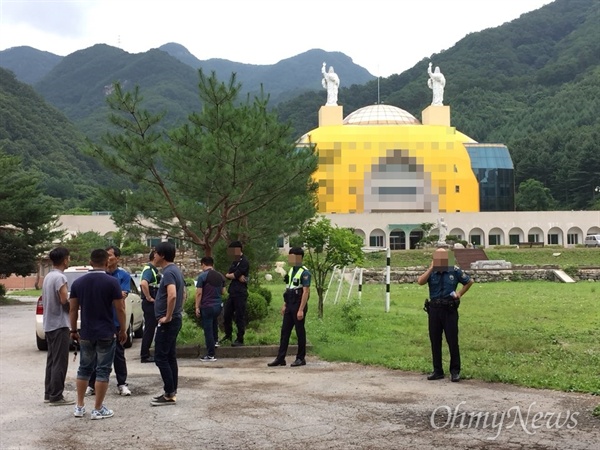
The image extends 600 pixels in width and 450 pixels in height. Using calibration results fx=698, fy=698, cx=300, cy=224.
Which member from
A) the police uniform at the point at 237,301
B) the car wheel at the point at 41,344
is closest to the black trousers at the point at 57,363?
the police uniform at the point at 237,301

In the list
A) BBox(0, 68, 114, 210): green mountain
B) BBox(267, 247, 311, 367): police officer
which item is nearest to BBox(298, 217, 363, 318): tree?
BBox(267, 247, 311, 367): police officer

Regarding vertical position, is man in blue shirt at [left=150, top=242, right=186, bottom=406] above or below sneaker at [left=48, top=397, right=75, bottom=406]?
above

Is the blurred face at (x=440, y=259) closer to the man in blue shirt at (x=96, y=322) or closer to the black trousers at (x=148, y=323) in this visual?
the man in blue shirt at (x=96, y=322)

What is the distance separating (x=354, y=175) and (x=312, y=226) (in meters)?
42.0

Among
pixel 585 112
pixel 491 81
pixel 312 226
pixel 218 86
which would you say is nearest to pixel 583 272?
pixel 312 226

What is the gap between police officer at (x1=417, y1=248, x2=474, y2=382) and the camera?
7.78 meters

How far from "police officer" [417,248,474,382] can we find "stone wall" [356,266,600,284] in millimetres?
22635

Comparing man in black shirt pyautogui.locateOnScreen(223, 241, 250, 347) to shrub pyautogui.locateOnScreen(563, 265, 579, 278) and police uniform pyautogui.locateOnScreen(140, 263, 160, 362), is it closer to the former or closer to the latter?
police uniform pyautogui.locateOnScreen(140, 263, 160, 362)

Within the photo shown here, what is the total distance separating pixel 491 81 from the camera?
108875 millimetres

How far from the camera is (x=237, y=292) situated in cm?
1041

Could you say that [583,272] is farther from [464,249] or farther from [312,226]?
[312,226]

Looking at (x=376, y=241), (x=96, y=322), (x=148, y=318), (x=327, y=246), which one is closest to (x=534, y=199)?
(x=376, y=241)

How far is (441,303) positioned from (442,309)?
0.23 feet

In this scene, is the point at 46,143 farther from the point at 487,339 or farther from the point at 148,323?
the point at 487,339
